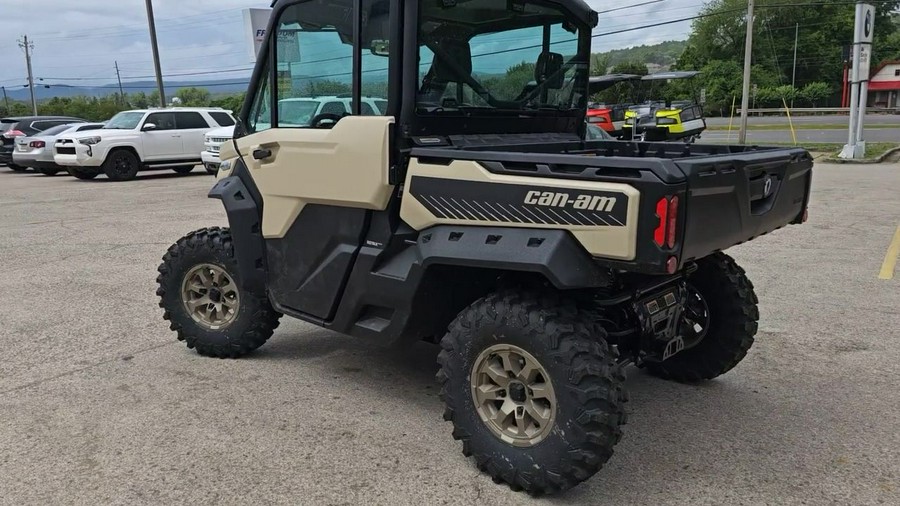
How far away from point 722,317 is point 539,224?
1.70m

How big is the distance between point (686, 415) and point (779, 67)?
84802 millimetres

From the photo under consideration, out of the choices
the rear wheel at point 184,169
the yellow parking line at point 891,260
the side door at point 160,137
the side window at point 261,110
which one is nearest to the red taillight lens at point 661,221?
the side window at point 261,110

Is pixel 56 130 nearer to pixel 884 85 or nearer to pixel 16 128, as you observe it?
pixel 16 128

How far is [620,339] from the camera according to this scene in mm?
3674

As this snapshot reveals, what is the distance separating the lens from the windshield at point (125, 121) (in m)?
18.0

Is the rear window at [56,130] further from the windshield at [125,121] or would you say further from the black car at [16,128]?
the windshield at [125,121]

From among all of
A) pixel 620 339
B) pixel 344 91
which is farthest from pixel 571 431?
pixel 344 91

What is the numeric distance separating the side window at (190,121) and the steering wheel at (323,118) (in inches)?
625

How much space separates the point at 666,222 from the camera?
105 inches

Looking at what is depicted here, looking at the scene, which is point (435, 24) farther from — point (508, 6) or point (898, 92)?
point (898, 92)

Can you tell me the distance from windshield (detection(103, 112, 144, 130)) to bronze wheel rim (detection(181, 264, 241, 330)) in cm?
1482

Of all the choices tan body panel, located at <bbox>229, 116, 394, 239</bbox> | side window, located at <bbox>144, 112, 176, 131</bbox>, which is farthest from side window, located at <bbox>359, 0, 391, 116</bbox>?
side window, located at <bbox>144, 112, 176, 131</bbox>

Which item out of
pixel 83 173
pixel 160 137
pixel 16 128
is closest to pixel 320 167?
pixel 160 137

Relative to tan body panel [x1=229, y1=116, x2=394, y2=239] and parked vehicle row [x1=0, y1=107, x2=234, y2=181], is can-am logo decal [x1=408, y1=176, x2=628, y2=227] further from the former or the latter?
parked vehicle row [x1=0, y1=107, x2=234, y2=181]
